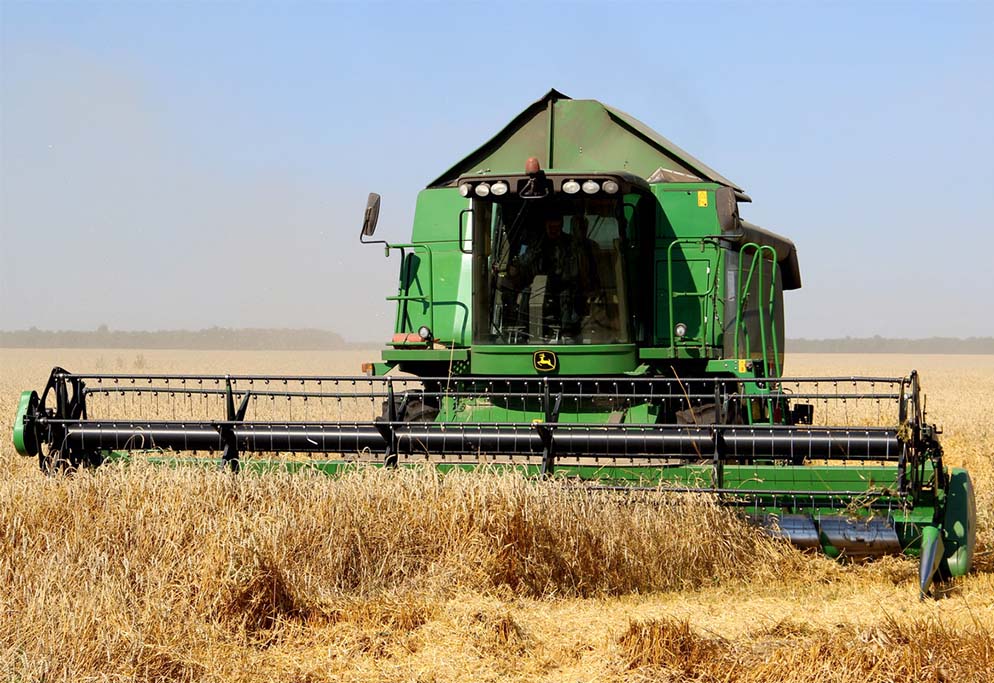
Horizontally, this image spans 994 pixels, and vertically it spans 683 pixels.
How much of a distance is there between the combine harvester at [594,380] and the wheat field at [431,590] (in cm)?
33

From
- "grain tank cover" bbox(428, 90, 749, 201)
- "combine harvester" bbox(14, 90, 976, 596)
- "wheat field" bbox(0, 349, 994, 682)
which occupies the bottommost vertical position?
"wheat field" bbox(0, 349, 994, 682)

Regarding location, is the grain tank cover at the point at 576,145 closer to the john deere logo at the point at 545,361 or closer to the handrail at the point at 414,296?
the handrail at the point at 414,296

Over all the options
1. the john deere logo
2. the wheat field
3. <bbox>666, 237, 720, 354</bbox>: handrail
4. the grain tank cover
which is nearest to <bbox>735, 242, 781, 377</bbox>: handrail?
<bbox>666, 237, 720, 354</bbox>: handrail

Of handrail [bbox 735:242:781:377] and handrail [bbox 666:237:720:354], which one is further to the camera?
handrail [bbox 735:242:781:377]

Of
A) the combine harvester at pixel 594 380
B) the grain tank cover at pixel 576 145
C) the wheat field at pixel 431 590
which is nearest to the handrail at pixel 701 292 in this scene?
the combine harvester at pixel 594 380

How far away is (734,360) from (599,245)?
4.00 feet

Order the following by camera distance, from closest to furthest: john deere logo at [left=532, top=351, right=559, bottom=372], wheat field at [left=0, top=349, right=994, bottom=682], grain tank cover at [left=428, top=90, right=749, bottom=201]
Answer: wheat field at [left=0, top=349, right=994, bottom=682] → john deere logo at [left=532, top=351, right=559, bottom=372] → grain tank cover at [left=428, top=90, right=749, bottom=201]

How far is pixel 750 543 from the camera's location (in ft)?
18.4

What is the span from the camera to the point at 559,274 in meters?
7.61

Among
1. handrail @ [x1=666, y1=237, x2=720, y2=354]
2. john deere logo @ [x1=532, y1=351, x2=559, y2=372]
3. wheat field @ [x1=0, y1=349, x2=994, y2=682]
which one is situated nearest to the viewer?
wheat field @ [x1=0, y1=349, x2=994, y2=682]

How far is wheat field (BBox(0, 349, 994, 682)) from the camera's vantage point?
4.04 m

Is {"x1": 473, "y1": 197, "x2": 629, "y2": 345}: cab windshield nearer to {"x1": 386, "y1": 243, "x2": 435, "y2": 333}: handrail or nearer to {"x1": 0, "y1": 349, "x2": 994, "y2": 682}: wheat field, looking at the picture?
{"x1": 386, "y1": 243, "x2": 435, "y2": 333}: handrail

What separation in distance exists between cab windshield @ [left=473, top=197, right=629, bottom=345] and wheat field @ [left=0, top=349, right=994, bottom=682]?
2140 millimetres

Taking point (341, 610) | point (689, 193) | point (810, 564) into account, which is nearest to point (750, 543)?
point (810, 564)
